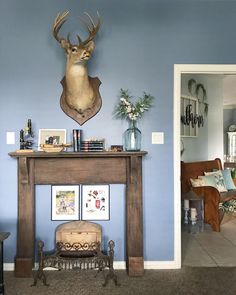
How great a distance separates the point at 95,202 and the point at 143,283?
862 millimetres

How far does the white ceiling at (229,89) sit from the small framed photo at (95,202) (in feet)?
14.3

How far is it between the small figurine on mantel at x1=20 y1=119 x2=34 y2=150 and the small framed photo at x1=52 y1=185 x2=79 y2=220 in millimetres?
473

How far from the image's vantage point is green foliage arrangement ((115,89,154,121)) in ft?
9.70

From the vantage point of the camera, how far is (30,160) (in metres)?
2.93

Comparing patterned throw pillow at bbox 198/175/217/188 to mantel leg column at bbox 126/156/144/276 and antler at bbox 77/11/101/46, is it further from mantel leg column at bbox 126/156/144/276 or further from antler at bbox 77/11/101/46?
antler at bbox 77/11/101/46

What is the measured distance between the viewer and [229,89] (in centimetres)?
755

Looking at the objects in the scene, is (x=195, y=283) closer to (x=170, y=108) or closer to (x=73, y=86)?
(x=170, y=108)

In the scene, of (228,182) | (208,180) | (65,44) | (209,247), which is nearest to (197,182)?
(208,180)

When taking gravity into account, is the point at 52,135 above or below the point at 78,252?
above

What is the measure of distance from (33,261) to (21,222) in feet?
1.31

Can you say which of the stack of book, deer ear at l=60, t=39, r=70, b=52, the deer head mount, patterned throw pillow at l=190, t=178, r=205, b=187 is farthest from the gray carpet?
deer ear at l=60, t=39, r=70, b=52

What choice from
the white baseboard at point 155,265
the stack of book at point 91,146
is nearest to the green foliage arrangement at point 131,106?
the stack of book at point 91,146

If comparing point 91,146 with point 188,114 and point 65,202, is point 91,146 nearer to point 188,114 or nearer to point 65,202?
point 65,202

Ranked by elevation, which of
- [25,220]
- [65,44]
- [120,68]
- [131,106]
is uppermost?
[65,44]
